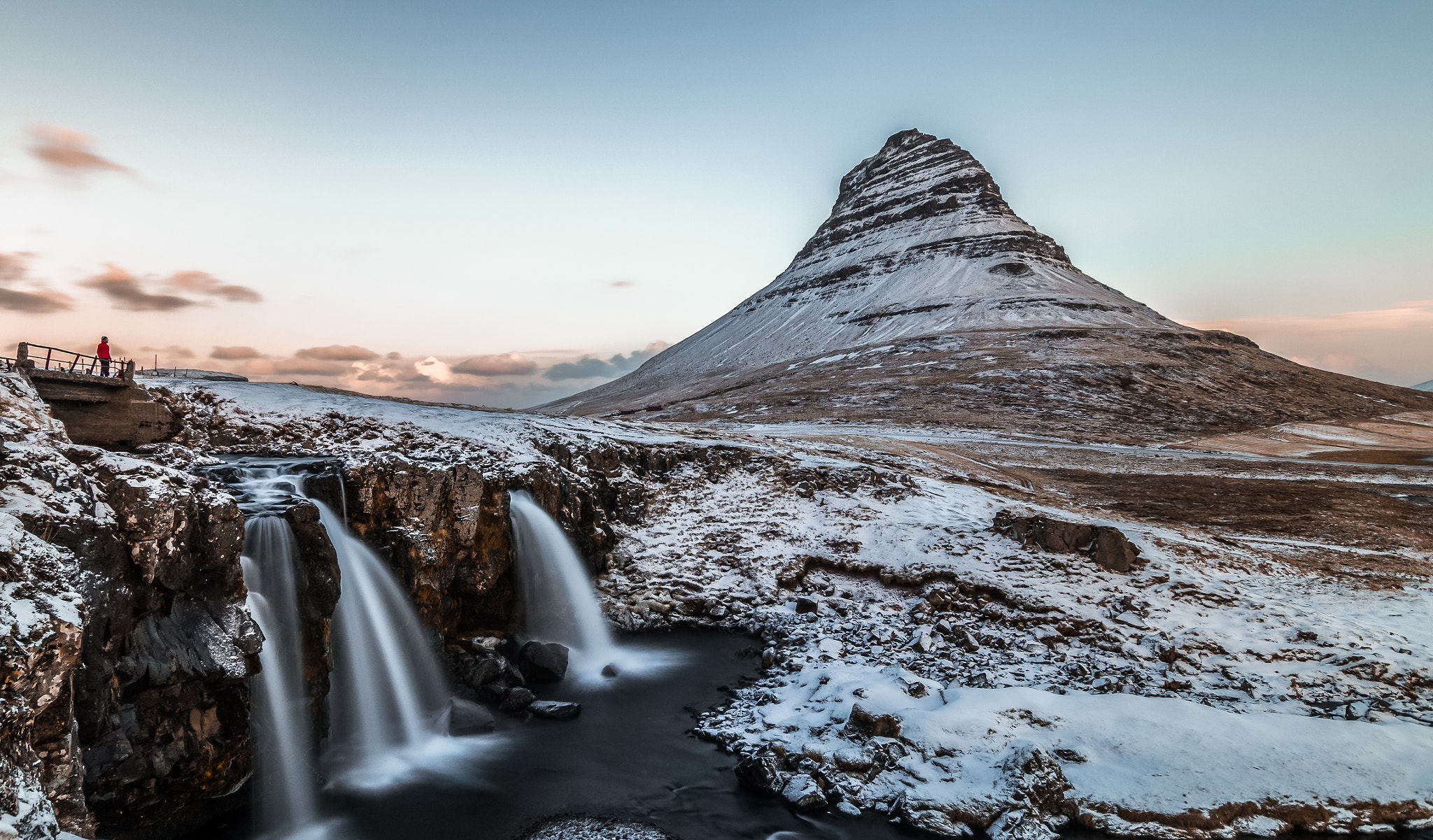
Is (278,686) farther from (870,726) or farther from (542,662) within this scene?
(870,726)

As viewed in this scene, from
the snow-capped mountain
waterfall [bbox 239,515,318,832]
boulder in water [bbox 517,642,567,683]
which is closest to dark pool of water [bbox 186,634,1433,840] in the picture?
waterfall [bbox 239,515,318,832]

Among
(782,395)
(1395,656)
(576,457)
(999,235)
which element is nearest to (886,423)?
(782,395)

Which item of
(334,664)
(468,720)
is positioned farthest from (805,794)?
(334,664)

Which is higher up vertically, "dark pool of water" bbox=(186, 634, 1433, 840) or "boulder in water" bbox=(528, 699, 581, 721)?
"boulder in water" bbox=(528, 699, 581, 721)

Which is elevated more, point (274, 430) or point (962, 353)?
point (962, 353)

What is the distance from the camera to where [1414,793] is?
11312 mm

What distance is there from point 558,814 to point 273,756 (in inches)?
206

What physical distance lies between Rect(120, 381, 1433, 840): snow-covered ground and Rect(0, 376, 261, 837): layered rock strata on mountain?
299 inches

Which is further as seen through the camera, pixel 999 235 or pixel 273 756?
pixel 999 235

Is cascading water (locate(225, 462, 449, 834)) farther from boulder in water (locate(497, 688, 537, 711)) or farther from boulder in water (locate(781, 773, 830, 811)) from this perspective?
boulder in water (locate(781, 773, 830, 811))

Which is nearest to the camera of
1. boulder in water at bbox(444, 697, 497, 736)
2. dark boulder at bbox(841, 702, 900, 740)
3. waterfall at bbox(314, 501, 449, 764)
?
dark boulder at bbox(841, 702, 900, 740)

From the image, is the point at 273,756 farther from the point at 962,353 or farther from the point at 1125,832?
the point at 962,353

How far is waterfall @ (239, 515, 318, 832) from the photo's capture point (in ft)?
39.1

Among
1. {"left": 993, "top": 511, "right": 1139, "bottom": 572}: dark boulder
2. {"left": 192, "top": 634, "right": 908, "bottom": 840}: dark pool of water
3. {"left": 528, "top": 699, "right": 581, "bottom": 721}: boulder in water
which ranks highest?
{"left": 993, "top": 511, "right": 1139, "bottom": 572}: dark boulder
